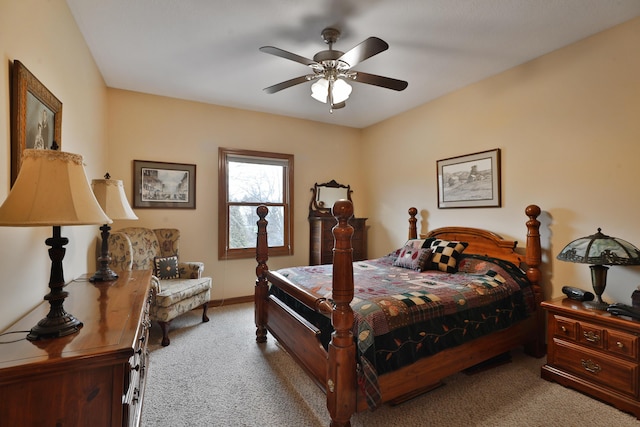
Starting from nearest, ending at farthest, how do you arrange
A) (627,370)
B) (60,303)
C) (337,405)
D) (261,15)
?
1. (60,303)
2. (337,405)
3. (627,370)
4. (261,15)

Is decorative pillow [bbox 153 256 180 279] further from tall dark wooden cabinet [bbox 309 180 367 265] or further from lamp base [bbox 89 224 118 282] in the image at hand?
tall dark wooden cabinet [bbox 309 180 367 265]

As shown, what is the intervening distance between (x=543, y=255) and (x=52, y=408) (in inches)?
141

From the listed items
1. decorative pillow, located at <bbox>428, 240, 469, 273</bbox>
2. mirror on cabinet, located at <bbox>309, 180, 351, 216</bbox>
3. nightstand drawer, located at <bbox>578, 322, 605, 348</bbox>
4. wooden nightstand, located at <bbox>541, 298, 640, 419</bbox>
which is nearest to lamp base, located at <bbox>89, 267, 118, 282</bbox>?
decorative pillow, located at <bbox>428, 240, 469, 273</bbox>

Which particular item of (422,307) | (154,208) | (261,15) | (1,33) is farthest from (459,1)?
(154,208)

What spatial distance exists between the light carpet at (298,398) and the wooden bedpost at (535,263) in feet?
0.69

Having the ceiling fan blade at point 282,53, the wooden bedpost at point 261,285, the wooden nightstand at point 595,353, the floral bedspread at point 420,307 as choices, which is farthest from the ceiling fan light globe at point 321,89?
the wooden nightstand at point 595,353

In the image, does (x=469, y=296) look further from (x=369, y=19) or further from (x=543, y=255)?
(x=369, y=19)

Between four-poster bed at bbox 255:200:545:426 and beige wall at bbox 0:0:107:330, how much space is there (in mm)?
1506

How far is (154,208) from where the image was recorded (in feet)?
12.4

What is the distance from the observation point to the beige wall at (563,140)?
2.36 meters

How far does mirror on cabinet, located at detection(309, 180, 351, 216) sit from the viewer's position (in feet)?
15.7

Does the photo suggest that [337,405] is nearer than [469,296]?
Yes

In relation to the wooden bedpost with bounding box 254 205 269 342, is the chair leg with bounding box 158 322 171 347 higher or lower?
lower

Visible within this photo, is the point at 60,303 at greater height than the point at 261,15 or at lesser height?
lesser
